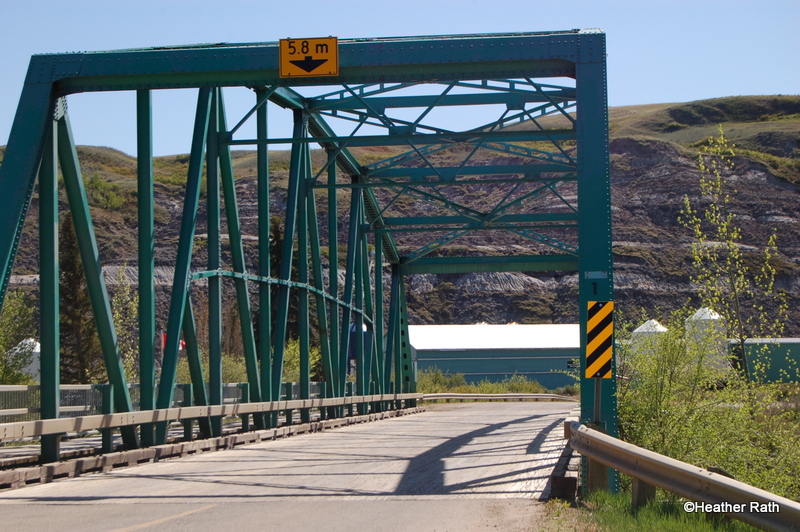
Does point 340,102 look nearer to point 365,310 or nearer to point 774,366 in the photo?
point 365,310

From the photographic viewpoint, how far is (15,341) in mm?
34469

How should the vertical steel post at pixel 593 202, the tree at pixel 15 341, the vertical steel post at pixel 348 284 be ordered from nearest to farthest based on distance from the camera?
the vertical steel post at pixel 593 202, the vertical steel post at pixel 348 284, the tree at pixel 15 341

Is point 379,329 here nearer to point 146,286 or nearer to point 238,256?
point 238,256

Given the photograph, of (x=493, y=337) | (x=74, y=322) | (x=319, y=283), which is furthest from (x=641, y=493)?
(x=493, y=337)

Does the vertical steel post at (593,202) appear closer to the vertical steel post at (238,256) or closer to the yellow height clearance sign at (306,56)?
the yellow height clearance sign at (306,56)

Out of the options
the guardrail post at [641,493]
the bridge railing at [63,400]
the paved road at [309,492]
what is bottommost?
the paved road at [309,492]

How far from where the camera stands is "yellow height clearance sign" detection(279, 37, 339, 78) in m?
13.7

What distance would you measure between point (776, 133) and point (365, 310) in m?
115

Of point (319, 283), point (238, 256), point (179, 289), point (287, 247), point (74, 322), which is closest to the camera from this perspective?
point (179, 289)

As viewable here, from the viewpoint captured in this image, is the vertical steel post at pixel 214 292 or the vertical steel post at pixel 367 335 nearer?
the vertical steel post at pixel 214 292

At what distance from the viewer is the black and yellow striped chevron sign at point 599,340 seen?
10.3 meters

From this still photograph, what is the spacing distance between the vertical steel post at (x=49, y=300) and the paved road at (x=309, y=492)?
1.19 meters

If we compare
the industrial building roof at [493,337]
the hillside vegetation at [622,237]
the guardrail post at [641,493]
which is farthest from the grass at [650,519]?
the hillside vegetation at [622,237]

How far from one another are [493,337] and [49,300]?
5528 centimetres
